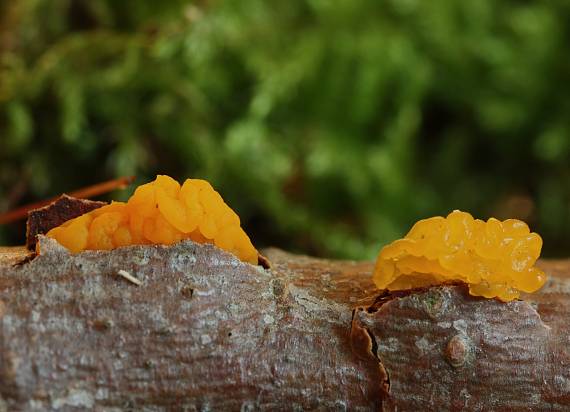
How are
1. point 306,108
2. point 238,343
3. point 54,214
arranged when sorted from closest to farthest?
point 238,343 < point 54,214 < point 306,108

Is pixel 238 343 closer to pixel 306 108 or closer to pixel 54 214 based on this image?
pixel 54 214

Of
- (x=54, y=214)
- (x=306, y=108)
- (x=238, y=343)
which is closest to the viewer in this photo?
(x=238, y=343)

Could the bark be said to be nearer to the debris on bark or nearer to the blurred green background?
the debris on bark

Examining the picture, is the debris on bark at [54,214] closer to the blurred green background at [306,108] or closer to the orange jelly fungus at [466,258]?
the orange jelly fungus at [466,258]

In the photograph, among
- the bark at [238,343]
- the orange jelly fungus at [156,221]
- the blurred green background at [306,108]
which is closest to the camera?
the bark at [238,343]

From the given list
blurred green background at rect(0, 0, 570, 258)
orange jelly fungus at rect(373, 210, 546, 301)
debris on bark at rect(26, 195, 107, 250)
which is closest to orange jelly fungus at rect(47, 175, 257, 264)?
debris on bark at rect(26, 195, 107, 250)

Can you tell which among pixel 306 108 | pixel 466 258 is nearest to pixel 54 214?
pixel 466 258

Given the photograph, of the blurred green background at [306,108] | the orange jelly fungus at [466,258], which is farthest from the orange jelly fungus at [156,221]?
the blurred green background at [306,108]
